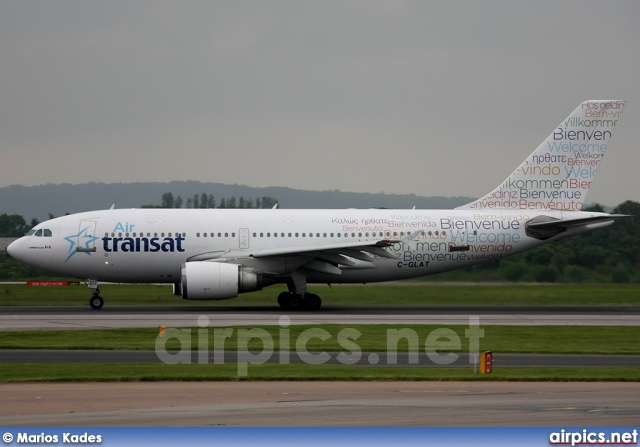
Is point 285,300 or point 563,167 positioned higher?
point 563,167

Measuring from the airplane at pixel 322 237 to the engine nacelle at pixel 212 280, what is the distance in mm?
38

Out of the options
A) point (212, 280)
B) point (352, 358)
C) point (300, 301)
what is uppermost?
point (212, 280)

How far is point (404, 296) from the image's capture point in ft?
151

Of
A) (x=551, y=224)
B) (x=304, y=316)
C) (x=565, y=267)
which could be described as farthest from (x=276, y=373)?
(x=565, y=267)

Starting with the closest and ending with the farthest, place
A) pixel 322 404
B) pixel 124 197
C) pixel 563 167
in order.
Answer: pixel 322 404
pixel 563 167
pixel 124 197

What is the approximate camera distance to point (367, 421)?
14.5 m

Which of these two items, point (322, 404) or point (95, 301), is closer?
point (322, 404)

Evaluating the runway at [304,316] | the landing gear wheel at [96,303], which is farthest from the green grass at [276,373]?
the landing gear wheel at [96,303]

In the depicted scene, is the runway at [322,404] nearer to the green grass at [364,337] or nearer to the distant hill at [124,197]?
the green grass at [364,337]

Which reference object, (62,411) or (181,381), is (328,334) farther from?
(62,411)

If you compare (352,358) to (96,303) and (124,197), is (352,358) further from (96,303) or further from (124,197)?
(124,197)

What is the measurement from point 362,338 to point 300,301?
470 inches

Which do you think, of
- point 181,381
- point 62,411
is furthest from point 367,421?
point 181,381
